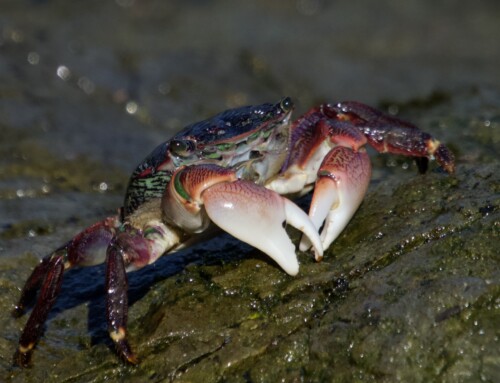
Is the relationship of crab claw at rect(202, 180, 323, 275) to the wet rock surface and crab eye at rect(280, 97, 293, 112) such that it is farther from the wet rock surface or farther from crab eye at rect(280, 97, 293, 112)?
crab eye at rect(280, 97, 293, 112)

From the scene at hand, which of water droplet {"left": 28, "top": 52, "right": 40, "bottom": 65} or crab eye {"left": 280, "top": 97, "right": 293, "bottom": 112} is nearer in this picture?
crab eye {"left": 280, "top": 97, "right": 293, "bottom": 112}

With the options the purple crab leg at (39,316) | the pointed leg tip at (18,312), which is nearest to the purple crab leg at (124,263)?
the purple crab leg at (39,316)

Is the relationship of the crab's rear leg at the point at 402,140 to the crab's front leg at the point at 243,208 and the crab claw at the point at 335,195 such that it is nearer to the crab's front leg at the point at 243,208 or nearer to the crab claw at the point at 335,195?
the crab claw at the point at 335,195

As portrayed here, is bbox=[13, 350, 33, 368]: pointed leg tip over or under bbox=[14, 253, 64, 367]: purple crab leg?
under

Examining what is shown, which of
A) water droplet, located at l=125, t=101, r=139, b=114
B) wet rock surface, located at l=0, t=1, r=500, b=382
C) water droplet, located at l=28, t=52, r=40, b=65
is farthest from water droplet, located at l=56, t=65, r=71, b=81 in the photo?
water droplet, located at l=125, t=101, r=139, b=114

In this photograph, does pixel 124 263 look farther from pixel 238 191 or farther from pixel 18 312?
pixel 18 312

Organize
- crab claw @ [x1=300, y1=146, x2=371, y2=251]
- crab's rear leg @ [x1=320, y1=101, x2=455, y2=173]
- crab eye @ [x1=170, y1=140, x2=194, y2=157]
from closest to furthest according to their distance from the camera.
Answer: crab claw @ [x1=300, y1=146, x2=371, y2=251], crab eye @ [x1=170, y1=140, x2=194, y2=157], crab's rear leg @ [x1=320, y1=101, x2=455, y2=173]

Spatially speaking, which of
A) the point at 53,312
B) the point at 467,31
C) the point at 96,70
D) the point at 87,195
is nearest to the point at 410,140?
the point at 53,312

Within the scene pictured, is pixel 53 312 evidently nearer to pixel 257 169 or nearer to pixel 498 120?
pixel 257 169
